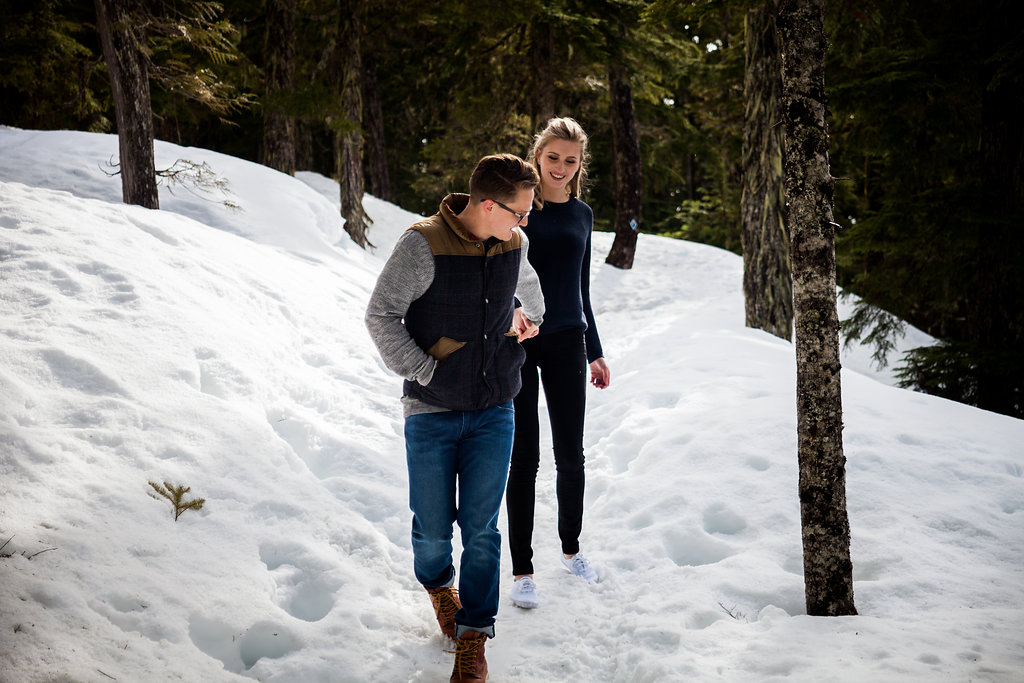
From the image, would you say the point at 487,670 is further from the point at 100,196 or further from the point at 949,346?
the point at 100,196

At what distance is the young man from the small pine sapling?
128 centimetres

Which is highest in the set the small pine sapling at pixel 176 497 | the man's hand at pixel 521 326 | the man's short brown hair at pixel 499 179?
the man's short brown hair at pixel 499 179

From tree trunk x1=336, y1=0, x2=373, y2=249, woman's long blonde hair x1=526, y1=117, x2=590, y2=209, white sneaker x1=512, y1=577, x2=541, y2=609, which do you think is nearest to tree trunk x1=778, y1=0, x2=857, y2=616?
woman's long blonde hair x1=526, y1=117, x2=590, y2=209

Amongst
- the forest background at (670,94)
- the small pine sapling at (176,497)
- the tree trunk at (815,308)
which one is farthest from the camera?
the forest background at (670,94)

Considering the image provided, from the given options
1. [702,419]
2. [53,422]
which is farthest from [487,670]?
[702,419]

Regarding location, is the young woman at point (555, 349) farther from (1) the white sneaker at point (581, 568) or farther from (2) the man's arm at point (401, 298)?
(2) the man's arm at point (401, 298)

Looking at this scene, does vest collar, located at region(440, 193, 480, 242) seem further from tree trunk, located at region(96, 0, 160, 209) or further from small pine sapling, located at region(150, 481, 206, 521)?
tree trunk, located at region(96, 0, 160, 209)

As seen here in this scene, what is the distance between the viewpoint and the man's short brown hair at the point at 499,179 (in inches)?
108

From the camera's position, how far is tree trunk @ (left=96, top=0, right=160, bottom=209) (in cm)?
792

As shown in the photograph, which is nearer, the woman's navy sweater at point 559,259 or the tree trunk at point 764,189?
the woman's navy sweater at point 559,259

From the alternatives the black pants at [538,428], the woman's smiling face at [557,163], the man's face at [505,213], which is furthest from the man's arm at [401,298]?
the woman's smiling face at [557,163]

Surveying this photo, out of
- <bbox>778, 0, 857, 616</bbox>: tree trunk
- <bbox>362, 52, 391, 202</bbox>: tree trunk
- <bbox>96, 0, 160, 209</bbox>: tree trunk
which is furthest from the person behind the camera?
<bbox>362, 52, 391, 202</bbox>: tree trunk

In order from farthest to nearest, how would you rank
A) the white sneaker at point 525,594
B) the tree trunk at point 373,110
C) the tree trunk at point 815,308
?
the tree trunk at point 373,110 < the white sneaker at point 525,594 < the tree trunk at point 815,308

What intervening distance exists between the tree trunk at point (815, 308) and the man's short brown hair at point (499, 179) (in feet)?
4.71
